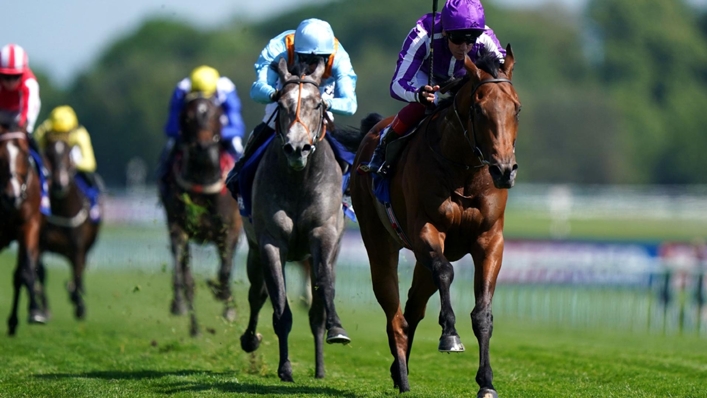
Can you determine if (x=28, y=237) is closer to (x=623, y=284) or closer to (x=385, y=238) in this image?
(x=385, y=238)

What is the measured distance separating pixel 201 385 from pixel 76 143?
8797 millimetres

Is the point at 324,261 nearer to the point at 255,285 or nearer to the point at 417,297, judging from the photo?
the point at 417,297

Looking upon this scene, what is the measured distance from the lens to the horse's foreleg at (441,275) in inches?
273

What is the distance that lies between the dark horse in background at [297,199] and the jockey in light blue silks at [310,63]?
0.17 metres

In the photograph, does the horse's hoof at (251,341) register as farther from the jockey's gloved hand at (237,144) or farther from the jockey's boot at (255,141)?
the jockey's gloved hand at (237,144)

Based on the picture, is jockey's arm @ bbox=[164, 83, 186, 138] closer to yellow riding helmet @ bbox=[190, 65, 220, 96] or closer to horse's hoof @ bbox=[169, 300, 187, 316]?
yellow riding helmet @ bbox=[190, 65, 220, 96]

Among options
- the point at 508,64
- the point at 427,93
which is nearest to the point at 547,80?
the point at 427,93

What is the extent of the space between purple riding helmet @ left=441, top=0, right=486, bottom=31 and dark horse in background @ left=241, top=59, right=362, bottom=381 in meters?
1.24

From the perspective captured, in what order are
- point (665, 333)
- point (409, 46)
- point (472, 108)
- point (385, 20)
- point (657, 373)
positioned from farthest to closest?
point (385, 20)
point (665, 333)
point (657, 373)
point (409, 46)
point (472, 108)

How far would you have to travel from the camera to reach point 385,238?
857cm

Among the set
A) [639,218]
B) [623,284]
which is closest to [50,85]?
[639,218]

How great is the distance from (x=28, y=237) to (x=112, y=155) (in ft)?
176

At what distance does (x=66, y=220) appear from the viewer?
1611 cm

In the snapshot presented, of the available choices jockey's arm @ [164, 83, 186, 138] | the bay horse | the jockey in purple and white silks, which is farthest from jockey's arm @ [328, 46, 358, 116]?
jockey's arm @ [164, 83, 186, 138]
